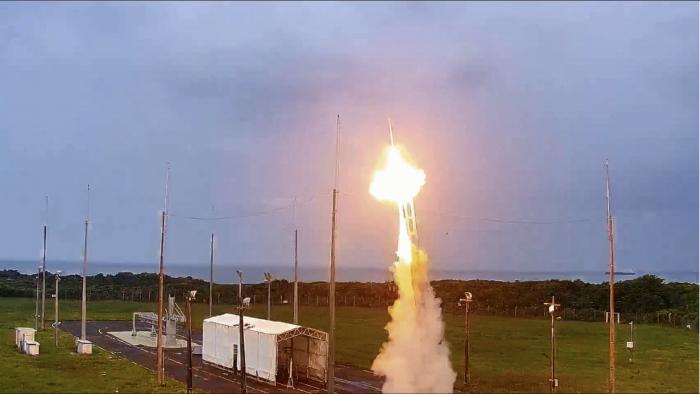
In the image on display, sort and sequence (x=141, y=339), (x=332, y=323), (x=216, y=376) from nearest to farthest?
(x=332, y=323), (x=216, y=376), (x=141, y=339)

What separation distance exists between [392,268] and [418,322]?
3.03m

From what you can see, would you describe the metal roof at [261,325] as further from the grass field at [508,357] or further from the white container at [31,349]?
the white container at [31,349]

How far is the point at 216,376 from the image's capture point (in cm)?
4672

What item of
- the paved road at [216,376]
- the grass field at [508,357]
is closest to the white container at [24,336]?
the grass field at [508,357]

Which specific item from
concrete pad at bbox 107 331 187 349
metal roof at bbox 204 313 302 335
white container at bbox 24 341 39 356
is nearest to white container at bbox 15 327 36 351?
white container at bbox 24 341 39 356

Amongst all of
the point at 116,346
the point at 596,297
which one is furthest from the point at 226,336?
the point at 596,297

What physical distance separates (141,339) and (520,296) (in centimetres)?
5873

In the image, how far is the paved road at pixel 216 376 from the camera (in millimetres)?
41803

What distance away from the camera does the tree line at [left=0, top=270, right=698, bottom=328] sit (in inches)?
3415

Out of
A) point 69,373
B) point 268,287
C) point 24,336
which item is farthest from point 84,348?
point 268,287

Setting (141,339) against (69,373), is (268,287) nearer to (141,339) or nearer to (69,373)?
Result: (141,339)

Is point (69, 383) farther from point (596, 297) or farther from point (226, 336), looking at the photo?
point (596, 297)

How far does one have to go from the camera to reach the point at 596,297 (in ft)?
327

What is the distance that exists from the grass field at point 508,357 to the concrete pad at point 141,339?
518 cm
